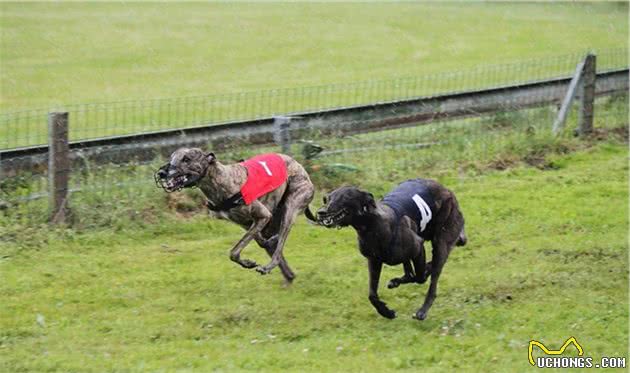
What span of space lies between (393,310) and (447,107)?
5430 mm

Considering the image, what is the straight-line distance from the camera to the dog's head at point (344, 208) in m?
7.17

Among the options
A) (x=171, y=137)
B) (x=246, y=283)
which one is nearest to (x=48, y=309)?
(x=246, y=283)

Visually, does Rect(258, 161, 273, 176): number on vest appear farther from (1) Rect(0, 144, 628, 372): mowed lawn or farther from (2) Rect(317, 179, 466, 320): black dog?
(2) Rect(317, 179, 466, 320): black dog

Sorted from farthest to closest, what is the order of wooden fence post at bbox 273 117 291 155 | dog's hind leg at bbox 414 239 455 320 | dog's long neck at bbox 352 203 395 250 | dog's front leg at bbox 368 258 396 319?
wooden fence post at bbox 273 117 291 155, dog's hind leg at bbox 414 239 455 320, dog's front leg at bbox 368 258 396 319, dog's long neck at bbox 352 203 395 250

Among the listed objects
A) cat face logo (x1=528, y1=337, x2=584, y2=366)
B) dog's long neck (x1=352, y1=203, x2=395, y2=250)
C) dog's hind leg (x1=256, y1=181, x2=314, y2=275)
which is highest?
dog's long neck (x1=352, y1=203, x2=395, y2=250)

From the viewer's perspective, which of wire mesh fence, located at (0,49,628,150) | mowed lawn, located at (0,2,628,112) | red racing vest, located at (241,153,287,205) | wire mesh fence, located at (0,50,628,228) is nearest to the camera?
red racing vest, located at (241,153,287,205)

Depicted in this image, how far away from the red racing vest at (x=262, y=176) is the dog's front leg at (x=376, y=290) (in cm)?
117

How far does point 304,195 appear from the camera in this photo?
8773 mm

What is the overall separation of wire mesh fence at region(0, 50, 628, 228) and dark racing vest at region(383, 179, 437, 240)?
3140 mm

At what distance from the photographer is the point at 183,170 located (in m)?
7.71

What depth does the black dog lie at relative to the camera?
284 inches

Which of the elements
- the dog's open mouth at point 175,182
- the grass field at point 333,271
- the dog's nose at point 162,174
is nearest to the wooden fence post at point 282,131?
the grass field at point 333,271

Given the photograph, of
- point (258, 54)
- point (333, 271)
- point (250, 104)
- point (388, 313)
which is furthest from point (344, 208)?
point (258, 54)

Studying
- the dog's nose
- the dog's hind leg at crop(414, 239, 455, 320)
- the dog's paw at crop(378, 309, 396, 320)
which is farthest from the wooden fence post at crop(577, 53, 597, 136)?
the dog's nose
